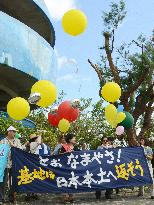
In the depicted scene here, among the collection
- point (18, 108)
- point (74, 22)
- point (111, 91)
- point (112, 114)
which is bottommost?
point (18, 108)

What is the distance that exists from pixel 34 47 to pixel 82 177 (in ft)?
32.9

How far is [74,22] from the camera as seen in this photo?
8.51 m

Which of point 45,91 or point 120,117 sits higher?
point 45,91

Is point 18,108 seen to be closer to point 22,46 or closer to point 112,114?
point 112,114

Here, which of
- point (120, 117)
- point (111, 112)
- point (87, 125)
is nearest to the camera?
point (111, 112)

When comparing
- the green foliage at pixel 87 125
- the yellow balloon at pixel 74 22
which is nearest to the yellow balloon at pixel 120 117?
the yellow balloon at pixel 74 22

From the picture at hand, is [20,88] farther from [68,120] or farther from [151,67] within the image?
[68,120]

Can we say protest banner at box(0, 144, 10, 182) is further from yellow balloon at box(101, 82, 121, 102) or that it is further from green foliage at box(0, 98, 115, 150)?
green foliage at box(0, 98, 115, 150)

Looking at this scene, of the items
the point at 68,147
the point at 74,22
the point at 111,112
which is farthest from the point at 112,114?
the point at 74,22

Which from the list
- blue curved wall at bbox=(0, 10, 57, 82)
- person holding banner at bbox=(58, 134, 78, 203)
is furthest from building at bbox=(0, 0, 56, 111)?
person holding banner at bbox=(58, 134, 78, 203)

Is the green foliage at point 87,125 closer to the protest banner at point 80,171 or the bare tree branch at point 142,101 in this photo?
the bare tree branch at point 142,101

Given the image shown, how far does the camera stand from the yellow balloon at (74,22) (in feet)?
27.9

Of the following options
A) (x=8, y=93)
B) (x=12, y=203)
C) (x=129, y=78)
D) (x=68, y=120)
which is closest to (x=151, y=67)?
(x=129, y=78)

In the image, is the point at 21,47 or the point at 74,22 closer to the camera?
the point at 74,22
